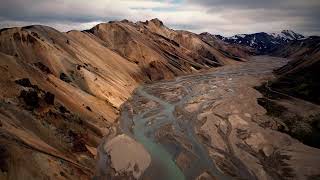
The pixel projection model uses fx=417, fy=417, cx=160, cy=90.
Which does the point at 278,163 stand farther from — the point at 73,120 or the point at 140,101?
the point at 140,101

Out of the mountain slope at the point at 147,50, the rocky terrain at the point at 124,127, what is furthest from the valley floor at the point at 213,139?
the mountain slope at the point at 147,50

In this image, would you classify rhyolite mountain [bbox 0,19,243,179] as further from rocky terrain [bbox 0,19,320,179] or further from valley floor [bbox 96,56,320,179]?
valley floor [bbox 96,56,320,179]

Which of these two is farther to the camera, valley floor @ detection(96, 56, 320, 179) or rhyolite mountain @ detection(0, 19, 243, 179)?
valley floor @ detection(96, 56, 320, 179)

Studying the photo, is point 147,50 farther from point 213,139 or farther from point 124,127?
point 213,139

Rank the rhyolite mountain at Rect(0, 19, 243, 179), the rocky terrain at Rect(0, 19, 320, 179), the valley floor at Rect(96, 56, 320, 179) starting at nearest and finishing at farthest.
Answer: the rhyolite mountain at Rect(0, 19, 243, 179)
the rocky terrain at Rect(0, 19, 320, 179)
the valley floor at Rect(96, 56, 320, 179)

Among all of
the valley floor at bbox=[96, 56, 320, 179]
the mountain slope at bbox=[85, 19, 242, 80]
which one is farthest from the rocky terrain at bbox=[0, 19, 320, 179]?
the mountain slope at bbox=[85, 19, 242, 80]

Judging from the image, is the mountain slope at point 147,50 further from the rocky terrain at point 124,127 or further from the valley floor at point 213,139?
the valley floor at point 213,139
